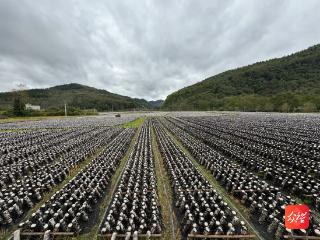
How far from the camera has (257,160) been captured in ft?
41.5

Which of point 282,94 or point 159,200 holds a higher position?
point 282,94

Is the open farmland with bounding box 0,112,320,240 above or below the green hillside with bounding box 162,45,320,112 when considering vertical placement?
below

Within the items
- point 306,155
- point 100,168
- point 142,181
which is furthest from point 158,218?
point 306,155

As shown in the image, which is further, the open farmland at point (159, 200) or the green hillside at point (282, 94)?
the green hillside at point (282, 94)

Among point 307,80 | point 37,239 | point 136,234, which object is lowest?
point 37,239

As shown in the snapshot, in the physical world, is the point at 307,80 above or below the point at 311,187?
above

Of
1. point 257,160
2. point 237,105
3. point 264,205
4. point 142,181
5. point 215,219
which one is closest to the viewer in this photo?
point 215,219

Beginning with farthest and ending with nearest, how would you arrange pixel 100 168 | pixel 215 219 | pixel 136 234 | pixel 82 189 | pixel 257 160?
pixel 257 160
pixel 100 168
pixel 82 189
pixel 215 219
pixel 136 234

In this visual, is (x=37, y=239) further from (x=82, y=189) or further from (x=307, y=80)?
(x=307, y=80)

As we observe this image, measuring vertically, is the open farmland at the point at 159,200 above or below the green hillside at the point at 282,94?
below

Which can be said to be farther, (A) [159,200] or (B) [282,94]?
(B) [282,94]

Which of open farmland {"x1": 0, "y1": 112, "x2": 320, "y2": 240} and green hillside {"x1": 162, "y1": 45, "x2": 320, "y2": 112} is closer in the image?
open farmland {"x1": 0, "y1": 112, "x2": 320, "y2": 240}

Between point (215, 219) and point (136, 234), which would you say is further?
point (215, 219)

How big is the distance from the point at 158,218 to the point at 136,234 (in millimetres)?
1221
